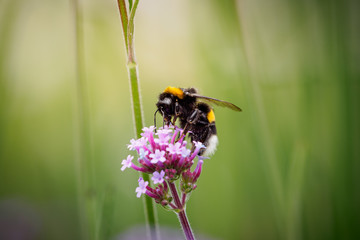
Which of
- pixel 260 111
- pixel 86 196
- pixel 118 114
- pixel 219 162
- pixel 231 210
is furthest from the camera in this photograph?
pixel 118 114

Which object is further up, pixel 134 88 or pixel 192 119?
pixel 134 88

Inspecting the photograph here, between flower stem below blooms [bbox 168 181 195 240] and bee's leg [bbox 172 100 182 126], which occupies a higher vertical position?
bee's leg [bbox 172 100 182 126]

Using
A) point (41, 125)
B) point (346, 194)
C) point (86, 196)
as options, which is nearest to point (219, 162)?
point (346, 194)

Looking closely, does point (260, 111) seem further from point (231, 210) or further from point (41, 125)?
point (41, 125)

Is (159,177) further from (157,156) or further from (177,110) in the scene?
(177,110)

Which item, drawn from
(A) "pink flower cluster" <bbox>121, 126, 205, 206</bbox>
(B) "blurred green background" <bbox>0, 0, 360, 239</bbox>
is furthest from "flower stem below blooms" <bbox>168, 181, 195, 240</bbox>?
(B) "blurred green background" <bbox>0, 0, 360, 239</bbox>

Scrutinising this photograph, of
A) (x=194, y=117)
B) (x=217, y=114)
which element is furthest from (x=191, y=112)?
(x=217, y=114)

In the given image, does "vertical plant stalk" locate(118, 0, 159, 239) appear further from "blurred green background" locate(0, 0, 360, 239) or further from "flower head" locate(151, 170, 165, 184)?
"blurred green background" locate(0, 0, 360, 239)
